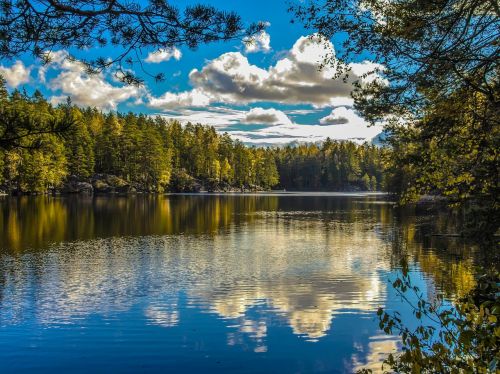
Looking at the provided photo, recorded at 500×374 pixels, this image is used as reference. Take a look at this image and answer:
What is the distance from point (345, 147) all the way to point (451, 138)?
600 feet

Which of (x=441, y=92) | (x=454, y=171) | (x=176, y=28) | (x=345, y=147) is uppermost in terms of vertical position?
(x=345, y=147)

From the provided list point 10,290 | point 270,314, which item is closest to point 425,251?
point 270,314

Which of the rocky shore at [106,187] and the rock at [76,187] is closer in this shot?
the rocky shore at [106,187]

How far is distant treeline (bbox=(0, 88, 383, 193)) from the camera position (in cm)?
8331

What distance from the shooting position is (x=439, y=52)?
917 cm

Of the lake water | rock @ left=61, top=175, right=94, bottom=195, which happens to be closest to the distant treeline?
rock @ left=61, top=175, right=94, bottom=195

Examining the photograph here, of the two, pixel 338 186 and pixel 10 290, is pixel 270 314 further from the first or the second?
pixel 338 186

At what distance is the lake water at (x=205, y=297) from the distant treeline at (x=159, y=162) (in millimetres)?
26476

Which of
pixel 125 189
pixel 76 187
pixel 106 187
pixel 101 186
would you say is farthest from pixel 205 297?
pixel 125 189

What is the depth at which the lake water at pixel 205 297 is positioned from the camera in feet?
37.9

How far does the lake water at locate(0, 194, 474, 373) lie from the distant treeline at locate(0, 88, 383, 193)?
1042 inches

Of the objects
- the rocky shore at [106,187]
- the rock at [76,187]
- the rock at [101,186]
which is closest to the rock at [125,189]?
the rocky shore at [106,187]

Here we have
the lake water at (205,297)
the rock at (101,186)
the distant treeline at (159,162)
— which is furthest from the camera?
the rock at (101,186)

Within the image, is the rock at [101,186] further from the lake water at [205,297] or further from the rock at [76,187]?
the lake water at [205,297]
